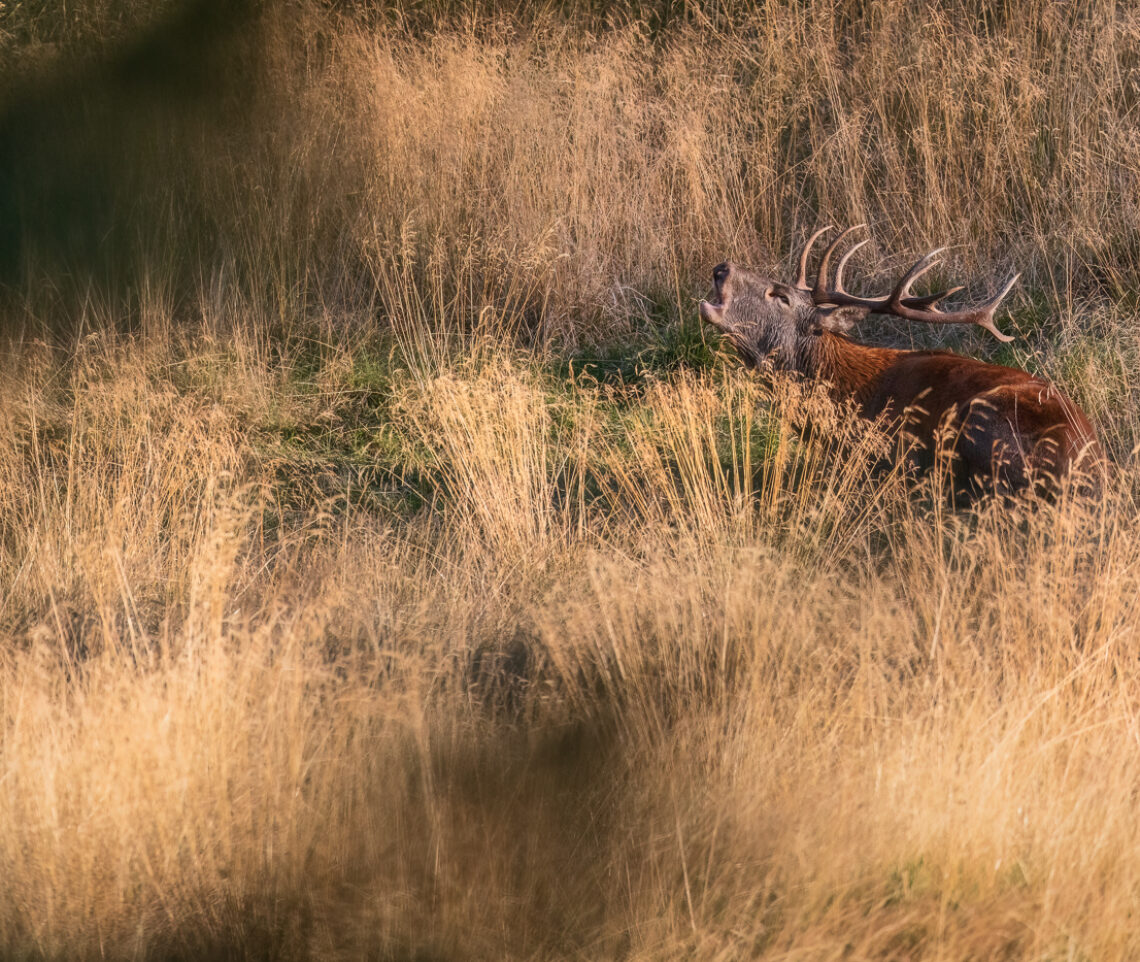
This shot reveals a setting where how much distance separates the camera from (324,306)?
7.46 metres

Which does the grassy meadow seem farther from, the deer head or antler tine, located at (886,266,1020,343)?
antler tine, located at (886,266,1020,343)

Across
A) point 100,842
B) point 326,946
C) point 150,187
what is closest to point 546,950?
point 326,946

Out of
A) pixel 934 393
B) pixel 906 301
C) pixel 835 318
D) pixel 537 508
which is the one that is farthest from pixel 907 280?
pixel 537 508

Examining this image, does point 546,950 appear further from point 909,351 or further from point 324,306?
point 324,306

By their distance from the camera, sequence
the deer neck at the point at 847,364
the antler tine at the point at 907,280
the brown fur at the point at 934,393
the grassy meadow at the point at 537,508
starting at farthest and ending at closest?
1. the deer neck at the point at 847,364
2. the antler tine at the point at 907,280
3. the brown fur at the point at 934,393
4. the grassy meadow at the point at 537,508

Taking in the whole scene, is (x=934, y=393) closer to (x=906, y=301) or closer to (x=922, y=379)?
(x=922, y=379)

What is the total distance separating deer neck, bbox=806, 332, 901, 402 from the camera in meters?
6.04

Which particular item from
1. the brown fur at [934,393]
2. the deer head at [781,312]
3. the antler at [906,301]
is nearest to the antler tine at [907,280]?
the antler at [906,301]

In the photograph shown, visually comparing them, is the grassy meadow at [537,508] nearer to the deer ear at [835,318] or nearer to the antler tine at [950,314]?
the deer ear at [835,318]

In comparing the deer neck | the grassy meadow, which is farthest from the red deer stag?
the grassy meadow

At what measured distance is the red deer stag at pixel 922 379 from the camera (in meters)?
5.07

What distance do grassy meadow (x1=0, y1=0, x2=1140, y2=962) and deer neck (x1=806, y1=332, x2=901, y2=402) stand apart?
0.30 meters

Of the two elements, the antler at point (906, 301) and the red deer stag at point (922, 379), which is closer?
the red deer stag at point (922, 379)

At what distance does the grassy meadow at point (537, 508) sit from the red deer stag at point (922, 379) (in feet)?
0.89
